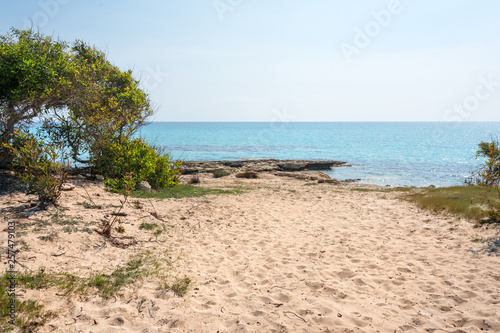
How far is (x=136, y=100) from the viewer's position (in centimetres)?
1534

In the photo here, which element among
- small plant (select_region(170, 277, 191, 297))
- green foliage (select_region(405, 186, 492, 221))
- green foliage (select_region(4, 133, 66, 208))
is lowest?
small plant (select_region(170, 277, 191, 297))

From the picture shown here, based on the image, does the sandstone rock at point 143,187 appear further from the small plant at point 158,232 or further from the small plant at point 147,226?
the small plant at point 158,232

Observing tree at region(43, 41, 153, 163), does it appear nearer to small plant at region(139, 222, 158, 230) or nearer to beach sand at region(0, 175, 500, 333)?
beach sand at region(0, 175, 500, 333)

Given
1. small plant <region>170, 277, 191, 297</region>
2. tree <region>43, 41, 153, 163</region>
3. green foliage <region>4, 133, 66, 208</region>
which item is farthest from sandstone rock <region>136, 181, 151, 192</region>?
small plant <region>170, 277, 191, 297</region>

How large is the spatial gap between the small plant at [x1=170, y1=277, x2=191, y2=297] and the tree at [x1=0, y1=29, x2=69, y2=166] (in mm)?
8301

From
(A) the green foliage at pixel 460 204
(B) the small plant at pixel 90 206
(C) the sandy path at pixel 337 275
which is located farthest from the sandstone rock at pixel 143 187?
(A) the green foliage at pixel 460 204

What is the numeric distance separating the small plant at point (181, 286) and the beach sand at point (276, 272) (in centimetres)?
14

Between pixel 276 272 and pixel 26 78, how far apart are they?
9.86 m

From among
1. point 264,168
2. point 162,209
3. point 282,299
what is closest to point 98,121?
point 162,209

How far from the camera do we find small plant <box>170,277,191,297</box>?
203 inches

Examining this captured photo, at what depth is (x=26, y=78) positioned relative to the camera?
9578 mm

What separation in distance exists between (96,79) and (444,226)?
16122mm

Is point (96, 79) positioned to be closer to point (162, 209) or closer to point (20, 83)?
point (20, 83)

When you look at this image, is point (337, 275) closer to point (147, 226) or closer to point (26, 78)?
point (147, 226)
